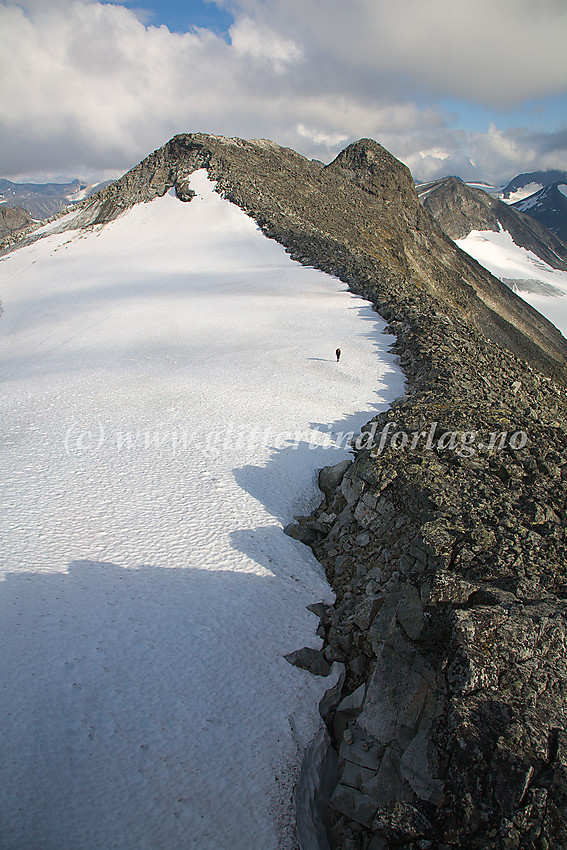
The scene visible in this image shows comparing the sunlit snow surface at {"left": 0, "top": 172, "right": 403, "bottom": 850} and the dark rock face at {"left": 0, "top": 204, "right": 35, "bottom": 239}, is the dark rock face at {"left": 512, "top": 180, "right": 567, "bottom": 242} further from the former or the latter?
the sunlit snow surface at {"left": 0, "top": 172, "right": 403, "bottom": 850}

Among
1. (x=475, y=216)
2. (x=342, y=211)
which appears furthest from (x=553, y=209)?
(x=342, y=211)

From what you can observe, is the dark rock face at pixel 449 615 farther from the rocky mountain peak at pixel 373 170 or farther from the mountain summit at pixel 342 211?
the rocky mountain peak at pixel 373 170

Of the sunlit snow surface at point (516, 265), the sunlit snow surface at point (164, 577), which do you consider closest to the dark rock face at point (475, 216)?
the sunlit snow surface at point (516, 265)

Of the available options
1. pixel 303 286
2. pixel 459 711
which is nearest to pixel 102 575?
pixel 459 711

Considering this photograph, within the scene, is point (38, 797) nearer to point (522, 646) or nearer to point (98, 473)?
point (522, 646)

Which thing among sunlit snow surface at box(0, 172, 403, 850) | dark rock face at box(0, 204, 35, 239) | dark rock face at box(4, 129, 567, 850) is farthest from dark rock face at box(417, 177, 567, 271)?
dark rock face at box(0, 204, 35, 239)

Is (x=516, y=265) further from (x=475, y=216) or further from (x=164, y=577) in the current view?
(x=164, y=577)
